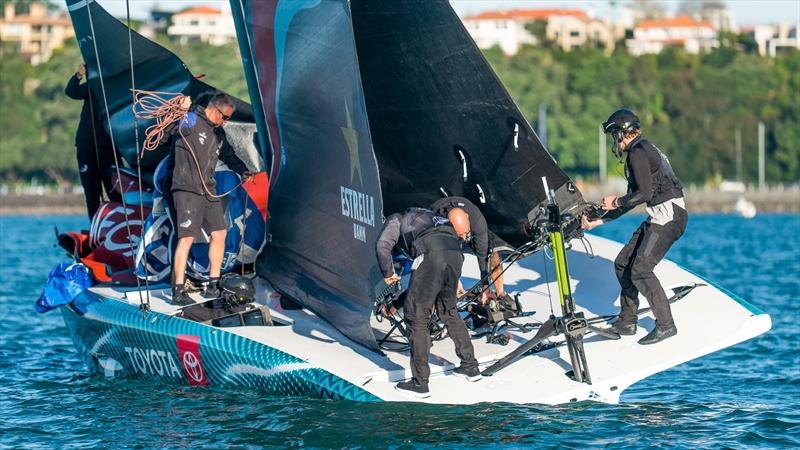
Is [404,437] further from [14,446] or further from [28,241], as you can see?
[28,241]

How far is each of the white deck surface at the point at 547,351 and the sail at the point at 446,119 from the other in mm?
1004

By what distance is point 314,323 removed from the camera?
12180 mm

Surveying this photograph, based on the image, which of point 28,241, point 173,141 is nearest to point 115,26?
point 173,141

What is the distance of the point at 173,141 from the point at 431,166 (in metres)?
2.26

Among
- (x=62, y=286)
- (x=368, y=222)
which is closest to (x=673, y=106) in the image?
(x=62, y=286)

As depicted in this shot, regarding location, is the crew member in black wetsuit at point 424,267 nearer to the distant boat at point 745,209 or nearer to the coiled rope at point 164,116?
the coiled rope at point 164,116

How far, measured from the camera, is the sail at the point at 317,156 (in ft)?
35.9

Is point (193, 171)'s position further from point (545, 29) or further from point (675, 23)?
point (675, 23)

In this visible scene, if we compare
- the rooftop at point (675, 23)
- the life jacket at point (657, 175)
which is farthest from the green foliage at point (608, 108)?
the life jacket at point (657, 175)

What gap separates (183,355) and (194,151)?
1782 millimetres

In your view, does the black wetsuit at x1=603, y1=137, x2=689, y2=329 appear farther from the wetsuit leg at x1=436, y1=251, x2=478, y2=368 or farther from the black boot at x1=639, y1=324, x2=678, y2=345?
the wetsuit leg at x1=436, y1=251, x2=478, y2=368

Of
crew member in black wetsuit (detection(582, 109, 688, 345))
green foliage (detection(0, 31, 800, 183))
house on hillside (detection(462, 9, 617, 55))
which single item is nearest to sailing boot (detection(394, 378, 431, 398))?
crew member in black wetsuit (detection(582, 109, 688, 345))

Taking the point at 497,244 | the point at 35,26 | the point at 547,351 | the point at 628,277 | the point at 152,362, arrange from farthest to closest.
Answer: the point at 35,26 < the point at 497,244 < the point at 152,362 < the point at 547,351 < the point at 628,277

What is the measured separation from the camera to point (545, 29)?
137 meters
